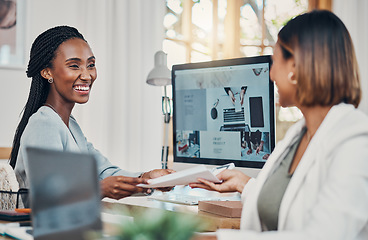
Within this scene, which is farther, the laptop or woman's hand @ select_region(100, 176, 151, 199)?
woman's hand @ select_region(100, 176, 151, 199)

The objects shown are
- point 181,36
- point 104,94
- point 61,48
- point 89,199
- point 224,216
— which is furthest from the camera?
point 181,36

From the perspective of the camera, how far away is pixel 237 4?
4.56 m

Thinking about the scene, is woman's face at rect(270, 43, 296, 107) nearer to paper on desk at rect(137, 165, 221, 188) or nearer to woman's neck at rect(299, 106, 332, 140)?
woman's neck at rect(299, 106, 332, 140)

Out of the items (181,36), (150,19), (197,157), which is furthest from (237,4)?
(197,157)

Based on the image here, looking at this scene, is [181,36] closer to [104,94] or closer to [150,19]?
[150,19]

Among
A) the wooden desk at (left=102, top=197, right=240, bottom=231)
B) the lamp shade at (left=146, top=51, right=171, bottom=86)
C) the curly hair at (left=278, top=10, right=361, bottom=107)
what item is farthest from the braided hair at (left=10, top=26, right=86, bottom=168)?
the curly hair at (left=278, top=10, right=361, bottom=107)

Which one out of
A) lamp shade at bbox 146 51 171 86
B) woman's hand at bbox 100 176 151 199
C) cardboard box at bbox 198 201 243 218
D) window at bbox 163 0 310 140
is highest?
window at bbox 163 0 310 140

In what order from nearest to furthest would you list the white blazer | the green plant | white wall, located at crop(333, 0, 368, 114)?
the green plant, the white blazer, white wall, located at crop(333, 0, 368, 114)

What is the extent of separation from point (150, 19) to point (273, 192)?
295cm

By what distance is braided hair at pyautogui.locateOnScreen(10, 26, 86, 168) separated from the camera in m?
1.85

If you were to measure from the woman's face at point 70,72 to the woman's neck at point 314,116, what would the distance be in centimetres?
99

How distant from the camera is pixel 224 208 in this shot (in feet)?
4.46

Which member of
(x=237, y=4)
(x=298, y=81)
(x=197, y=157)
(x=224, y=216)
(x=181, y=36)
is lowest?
(x=224, y=216)

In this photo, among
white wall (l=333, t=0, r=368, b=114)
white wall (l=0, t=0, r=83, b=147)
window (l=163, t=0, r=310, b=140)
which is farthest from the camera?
white wall (l=333, t=0, r=368, b=114)
